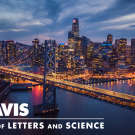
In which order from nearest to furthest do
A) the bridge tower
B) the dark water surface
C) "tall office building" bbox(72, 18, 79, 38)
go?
the dark water surface, the bridge tower, "tall office building" bbox(72, 18, 79, 38)

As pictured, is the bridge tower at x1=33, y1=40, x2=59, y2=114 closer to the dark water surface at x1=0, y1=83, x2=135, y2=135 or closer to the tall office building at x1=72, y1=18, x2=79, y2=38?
the dark water surface at x1=0, y1=83, x2=135, y2=135

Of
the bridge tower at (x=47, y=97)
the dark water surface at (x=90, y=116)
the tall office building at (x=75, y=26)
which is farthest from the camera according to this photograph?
the tall office building at (x=75, y=26)

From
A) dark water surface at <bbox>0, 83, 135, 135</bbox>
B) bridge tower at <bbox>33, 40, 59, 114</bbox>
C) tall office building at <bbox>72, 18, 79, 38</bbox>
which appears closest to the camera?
dark water surface at <bbox>0, 83, 135, 135</bbox>

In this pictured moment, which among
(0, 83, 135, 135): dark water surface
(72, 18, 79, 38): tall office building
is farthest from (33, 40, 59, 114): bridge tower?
(72, 18, 79, 38): tall office building

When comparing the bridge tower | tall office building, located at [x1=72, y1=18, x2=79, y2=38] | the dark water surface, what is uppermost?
tall office building, located at [x1=72, y1=18, x2=79, y2=38]

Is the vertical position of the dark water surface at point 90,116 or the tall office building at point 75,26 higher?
the tall office building at point 75,26

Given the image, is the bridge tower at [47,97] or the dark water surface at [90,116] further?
the bridge tower at [47,97]

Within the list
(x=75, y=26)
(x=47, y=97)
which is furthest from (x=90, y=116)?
(x=75, y=26)

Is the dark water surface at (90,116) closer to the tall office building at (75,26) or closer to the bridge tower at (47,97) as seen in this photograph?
the bridge tower at (47,97)

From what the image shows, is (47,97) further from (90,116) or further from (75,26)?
(75,26)

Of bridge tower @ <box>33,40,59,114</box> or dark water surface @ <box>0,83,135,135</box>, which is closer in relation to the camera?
dark water surface @ <box>0,83,135,135</box>

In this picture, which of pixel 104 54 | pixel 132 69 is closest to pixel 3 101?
pixel 132 69

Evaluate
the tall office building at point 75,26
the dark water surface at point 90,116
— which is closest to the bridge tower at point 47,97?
the dark water surface at point 90,116

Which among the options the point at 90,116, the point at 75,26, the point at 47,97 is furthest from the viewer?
the point at 75,26
